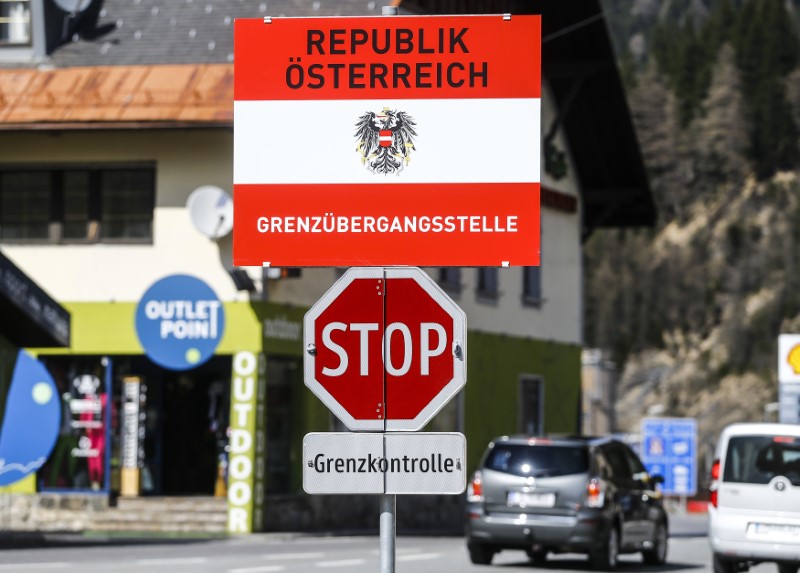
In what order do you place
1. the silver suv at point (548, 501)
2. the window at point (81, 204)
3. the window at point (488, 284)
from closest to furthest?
the silver suv at point (548, 501) → the window at point (81, 204) → the window at point (488, 284)

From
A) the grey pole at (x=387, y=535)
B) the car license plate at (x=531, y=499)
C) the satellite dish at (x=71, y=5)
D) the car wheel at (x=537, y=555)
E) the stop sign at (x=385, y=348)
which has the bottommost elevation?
the car wheel at (x=537, y=555)

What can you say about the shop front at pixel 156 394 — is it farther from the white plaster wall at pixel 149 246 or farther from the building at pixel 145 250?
the white plaster wall at pixel 149 246

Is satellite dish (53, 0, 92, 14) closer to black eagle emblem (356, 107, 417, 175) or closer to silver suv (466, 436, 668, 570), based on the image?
silver suv (466, 436, 668, 570)

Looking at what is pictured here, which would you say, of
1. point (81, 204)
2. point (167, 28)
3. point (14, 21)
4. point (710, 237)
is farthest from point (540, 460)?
point (710, 237)

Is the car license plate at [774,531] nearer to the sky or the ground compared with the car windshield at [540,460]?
nearer to the ground

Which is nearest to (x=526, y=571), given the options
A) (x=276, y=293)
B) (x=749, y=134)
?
(x=276, y=293)

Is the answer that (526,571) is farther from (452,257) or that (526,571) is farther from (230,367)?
(452,257)

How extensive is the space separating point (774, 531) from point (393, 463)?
1178 cm

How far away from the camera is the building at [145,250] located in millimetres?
27375

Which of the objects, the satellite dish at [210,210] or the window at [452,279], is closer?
the satellite dish at [210,210]

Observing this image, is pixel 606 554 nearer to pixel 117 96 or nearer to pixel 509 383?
pixel 117 96

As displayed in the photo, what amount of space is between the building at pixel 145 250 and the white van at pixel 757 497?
35.1 feet

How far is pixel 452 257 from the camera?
6613mm

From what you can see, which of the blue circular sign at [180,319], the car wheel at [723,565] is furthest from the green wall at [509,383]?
the car wheel at [723,565]
